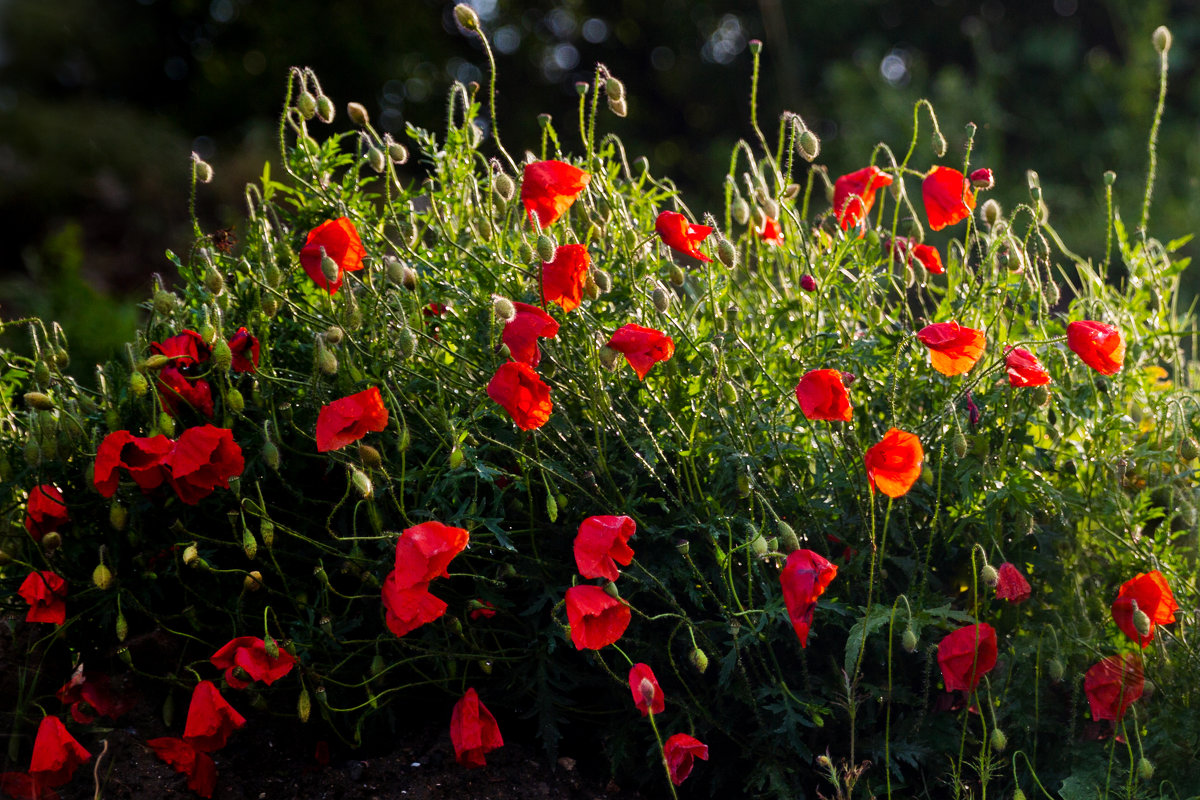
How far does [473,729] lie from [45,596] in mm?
648

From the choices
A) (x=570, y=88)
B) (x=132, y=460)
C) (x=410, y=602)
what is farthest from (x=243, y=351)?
(x=570, y=88)

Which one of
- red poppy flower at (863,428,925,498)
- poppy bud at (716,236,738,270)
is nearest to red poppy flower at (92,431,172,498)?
poppy bud at (716,236,738,270)

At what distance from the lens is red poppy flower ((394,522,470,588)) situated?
129cm

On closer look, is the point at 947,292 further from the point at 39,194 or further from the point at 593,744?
the point at 39,194

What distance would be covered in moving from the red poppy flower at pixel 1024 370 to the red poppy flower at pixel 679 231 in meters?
0.43

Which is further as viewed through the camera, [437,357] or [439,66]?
[439,66]

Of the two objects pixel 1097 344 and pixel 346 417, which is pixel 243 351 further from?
pixel 1097 344

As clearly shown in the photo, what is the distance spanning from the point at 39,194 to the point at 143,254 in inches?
40.3

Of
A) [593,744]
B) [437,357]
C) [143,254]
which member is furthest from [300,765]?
[143,254]

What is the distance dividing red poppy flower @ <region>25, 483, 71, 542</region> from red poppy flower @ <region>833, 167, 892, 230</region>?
49.4 inches

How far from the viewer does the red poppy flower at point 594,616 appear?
1.32m

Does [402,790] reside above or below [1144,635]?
below

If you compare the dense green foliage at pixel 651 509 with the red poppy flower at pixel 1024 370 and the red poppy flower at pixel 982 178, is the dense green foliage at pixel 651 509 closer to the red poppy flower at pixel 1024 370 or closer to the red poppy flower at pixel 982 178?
the red poppy flower at pixel 982 178

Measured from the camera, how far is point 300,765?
5.47 ft
